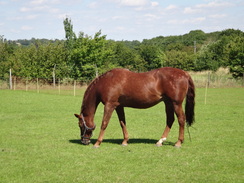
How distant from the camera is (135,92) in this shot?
806 cm

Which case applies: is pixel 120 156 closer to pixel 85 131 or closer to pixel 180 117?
pixel 85 131

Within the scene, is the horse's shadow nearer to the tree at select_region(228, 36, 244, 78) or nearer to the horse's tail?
the horse's tail

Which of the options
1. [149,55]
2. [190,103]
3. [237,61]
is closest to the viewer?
[190,103]

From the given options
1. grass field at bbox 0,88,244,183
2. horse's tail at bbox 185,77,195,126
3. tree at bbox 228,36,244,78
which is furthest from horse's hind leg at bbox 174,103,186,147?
tree at bbox 228,36,244,78

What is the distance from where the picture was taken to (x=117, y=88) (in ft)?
26.3

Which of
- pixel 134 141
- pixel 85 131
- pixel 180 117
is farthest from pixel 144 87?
pixel 85 131

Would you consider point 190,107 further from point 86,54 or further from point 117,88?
point 86,54

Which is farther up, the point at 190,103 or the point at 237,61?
the point at 237,61

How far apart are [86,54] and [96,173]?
33.8m

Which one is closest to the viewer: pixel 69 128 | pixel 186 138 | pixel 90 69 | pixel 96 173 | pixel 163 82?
pixel 96 173

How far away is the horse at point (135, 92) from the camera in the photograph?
7.96m

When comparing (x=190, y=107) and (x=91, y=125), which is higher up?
(x=190, y=107)

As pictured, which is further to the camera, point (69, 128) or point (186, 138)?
point (69, 128)

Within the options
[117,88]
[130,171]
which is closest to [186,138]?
[117,88]
